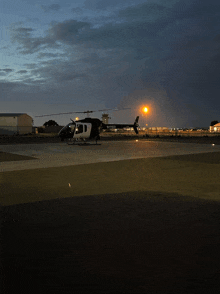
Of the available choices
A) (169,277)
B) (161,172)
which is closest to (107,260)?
(169,277)

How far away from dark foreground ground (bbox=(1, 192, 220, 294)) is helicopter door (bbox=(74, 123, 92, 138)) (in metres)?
23.4

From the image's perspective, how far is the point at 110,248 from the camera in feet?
16.2

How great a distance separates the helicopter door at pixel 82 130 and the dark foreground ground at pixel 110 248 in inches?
920

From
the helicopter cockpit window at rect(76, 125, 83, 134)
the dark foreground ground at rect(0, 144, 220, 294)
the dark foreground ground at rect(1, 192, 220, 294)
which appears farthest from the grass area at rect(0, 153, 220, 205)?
the helicopter cockpit window at rect(76, 125, 83, 134)

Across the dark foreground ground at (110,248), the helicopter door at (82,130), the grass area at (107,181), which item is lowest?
the dark foreground ground at (110,248)

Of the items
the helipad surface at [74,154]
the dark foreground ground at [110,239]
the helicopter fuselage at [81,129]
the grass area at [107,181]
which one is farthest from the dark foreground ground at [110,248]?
the helicopter fuselage at [81,129]

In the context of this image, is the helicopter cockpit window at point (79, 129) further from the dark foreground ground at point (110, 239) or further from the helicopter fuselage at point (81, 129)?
the dark foreground ground at point (110, 239)

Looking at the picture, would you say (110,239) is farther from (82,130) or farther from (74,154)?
(82,130)

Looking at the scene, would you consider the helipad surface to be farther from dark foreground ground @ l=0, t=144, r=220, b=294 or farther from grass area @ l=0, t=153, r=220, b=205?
dark foreground ground @ l=0, t=144, r=220, b=294

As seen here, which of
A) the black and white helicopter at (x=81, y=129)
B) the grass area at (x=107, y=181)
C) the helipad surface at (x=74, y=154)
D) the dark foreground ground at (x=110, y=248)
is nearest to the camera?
A: the dark foreground ground at (x=110, y=248)

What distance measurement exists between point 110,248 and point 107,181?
6657 mm

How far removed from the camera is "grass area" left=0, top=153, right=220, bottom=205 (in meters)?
9.42

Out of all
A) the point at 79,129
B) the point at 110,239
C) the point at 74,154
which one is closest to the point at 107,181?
the point at 110,239

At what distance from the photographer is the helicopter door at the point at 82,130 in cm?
3097
